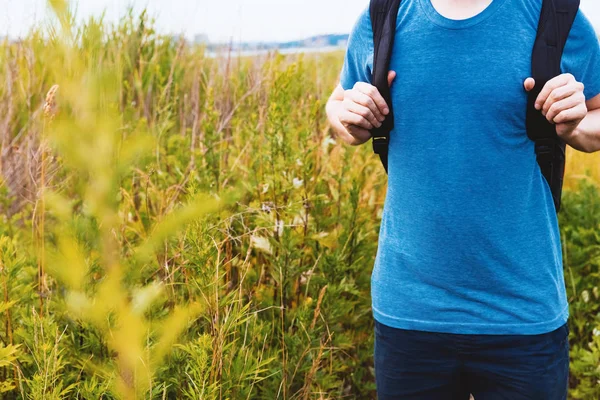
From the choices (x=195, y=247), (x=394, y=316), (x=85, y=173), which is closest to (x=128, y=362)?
(x=85, y=173)

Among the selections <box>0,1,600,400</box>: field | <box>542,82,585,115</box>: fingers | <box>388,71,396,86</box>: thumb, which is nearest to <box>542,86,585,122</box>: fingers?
<box>542,82,585,115</box>: fingers

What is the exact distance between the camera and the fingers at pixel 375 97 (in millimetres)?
1350

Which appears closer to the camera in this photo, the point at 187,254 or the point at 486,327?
the point at 486,327

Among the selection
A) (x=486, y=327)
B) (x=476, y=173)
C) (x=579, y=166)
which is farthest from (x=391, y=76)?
(x=579, y=166)

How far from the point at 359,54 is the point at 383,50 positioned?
17 centimetres

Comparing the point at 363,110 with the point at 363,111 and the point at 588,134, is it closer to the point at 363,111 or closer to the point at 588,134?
the point at 363,111

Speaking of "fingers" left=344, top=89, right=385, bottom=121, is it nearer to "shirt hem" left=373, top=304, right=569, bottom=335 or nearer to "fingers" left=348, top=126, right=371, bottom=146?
"fingers" left=348, top=126, right=371, bottom=146

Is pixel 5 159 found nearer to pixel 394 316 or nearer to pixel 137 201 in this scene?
pixel 137 201

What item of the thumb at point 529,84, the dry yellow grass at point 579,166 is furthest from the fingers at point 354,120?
the dry yellow grass at point 579,166

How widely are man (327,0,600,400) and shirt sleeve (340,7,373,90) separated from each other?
10 cm

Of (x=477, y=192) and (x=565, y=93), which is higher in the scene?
(x=565, y=93)

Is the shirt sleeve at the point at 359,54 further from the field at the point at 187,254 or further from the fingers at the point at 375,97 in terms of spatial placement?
the field at the point at 187,254

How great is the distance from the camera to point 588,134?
133 centimetres

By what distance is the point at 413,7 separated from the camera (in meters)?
1.39
